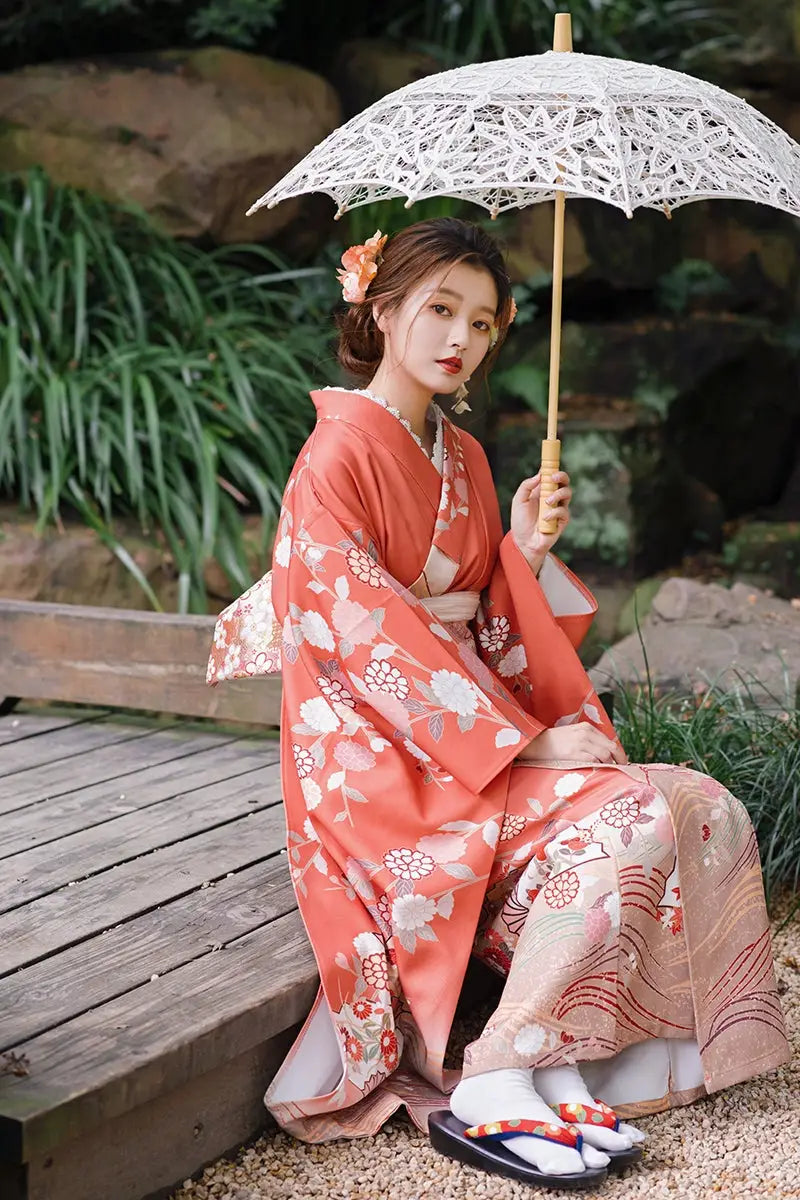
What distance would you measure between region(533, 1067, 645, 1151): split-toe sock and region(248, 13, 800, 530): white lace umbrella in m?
1.05

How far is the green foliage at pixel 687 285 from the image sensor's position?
20.6ft

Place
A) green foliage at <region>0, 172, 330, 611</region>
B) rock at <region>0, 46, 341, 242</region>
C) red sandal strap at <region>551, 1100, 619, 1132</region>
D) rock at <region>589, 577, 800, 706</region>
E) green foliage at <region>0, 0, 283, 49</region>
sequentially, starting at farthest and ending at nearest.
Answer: green foliage at <region>0, 0, 283, 49</region>, rock at <region>0, 46, 341, 242</region>, green foliage at <region>0, 172, 330, 611</region>, rock at <region>589, 577, 800, 706</region>, red sandal strap at <region>551, 1100, 619, 1132</region>

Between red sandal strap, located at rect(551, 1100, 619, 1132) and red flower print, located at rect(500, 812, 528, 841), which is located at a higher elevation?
red flower print, located at rect(500, 812, 528, 841)

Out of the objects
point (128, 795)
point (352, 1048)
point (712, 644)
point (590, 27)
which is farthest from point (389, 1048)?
point (590, 27)

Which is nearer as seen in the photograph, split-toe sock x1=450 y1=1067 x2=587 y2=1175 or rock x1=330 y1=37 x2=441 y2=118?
split-toe sock x1=450 y1=1067 x2=587 y2=1175

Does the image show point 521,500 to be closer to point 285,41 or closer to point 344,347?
point 344,347

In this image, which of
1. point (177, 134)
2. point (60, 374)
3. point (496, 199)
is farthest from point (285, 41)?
point (496, 199)

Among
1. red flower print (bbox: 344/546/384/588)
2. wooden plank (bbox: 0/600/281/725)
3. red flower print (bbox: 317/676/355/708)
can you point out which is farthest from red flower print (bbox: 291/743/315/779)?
wooden plank (bbox: 0/600/281/725)

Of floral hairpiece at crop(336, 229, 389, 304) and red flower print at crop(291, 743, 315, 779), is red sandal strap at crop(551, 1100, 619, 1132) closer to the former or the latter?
red flower print at crop(291, 743, 315, 779)

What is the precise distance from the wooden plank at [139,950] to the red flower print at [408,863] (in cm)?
31

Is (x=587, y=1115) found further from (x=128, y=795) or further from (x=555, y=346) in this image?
(x=128, y=795)

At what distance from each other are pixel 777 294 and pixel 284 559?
453 cm

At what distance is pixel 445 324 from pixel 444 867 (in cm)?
96

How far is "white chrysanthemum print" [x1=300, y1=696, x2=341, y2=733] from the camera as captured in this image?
8.39 feet
